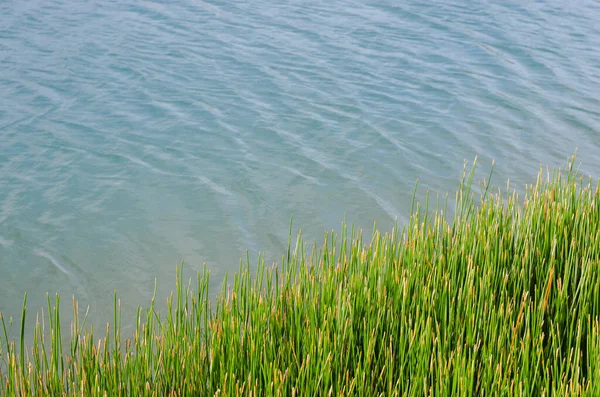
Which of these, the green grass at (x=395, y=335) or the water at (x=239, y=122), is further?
the water at (x=239, y=122)

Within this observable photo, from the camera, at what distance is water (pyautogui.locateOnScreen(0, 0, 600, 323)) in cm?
385

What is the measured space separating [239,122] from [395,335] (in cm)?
344

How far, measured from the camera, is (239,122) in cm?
527

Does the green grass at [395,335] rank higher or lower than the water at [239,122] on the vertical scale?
higher

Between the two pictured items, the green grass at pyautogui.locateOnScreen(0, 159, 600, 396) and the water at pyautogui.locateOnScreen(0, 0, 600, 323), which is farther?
the water at pyautogui.locateOnScreen(0, 0, 600, 323)

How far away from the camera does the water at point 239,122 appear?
3850 mm

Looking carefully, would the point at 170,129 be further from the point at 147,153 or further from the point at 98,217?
the point at 98,217

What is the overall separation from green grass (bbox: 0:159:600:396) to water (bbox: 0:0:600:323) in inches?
51.2

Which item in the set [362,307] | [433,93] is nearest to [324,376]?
[362,307]

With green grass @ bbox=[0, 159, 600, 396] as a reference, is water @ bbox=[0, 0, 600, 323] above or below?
below

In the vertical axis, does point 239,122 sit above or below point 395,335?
below

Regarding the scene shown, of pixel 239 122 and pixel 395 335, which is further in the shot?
pixel 239 122

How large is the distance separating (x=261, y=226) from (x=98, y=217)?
918mm

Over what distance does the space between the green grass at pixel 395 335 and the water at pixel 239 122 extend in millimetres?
1300
